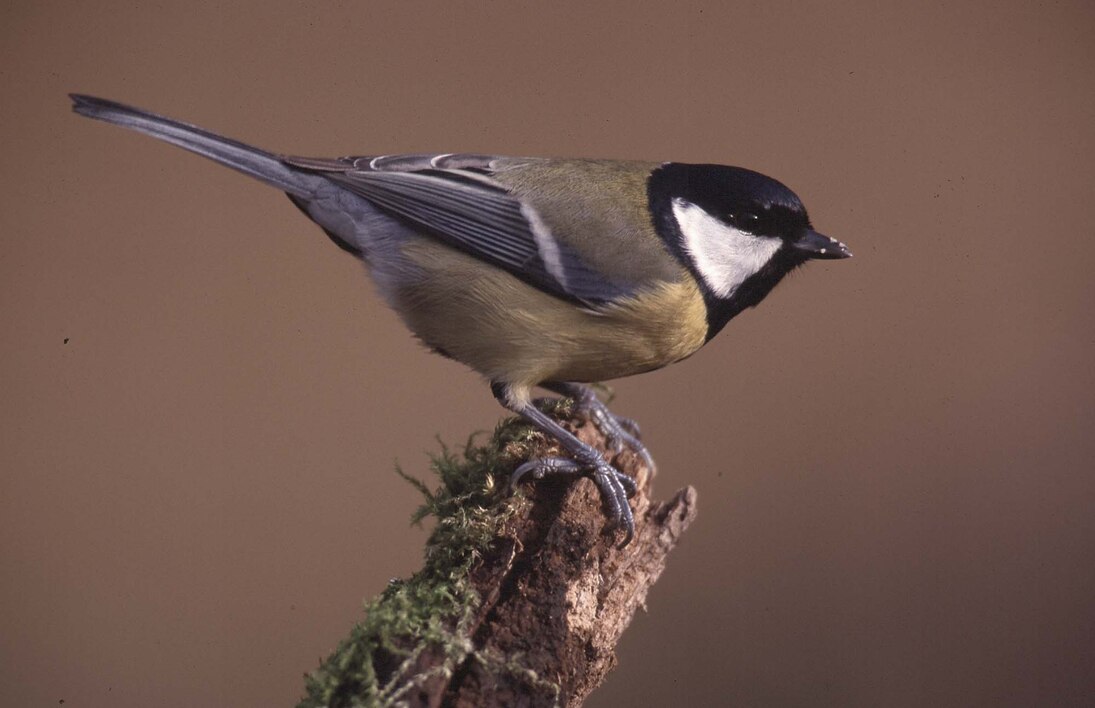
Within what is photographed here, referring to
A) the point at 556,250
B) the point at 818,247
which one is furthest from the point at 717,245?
the point at 556,250

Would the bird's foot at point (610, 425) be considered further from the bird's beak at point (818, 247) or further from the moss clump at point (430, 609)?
the bird's beak at point (818, 247)

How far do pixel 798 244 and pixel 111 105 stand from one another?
1134 mm

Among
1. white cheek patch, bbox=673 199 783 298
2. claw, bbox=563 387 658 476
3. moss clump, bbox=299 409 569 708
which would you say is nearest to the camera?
moss clump, bbox=299 409 569 708

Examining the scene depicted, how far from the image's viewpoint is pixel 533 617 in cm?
113

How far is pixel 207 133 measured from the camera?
57.3 inches

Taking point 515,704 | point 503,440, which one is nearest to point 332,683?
point 515,704

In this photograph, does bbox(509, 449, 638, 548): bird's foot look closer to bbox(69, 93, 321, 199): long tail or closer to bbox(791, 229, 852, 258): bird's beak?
bbox(791, 229, 852, 258): bird's beak

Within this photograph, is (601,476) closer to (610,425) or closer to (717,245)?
(610,425)

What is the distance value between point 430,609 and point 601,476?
0.38m

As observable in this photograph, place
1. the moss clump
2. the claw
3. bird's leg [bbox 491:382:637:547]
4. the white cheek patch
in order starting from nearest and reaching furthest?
the moss clump
bird's leg [bbox 491:382:637:547]
the white cheek patch
the claw

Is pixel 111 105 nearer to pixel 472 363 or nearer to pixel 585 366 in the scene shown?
pixel 472 363

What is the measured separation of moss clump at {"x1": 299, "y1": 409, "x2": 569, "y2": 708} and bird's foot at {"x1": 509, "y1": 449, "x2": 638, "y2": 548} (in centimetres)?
6

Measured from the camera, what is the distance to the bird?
142cm

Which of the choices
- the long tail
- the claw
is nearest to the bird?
the long tail
